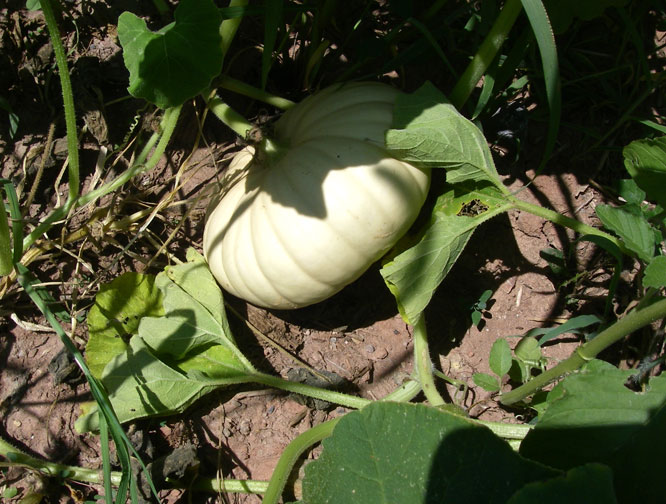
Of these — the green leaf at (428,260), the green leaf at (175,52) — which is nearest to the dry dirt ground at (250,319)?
the green leaf at (428,260)

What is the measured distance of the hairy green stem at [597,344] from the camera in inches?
52.3

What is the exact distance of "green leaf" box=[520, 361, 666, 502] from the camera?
123 centimetres

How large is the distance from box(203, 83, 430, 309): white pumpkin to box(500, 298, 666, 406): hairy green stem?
21.6 inches

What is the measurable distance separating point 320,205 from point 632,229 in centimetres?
77

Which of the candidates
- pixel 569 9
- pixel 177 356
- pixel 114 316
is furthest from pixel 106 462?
pixel 569 9

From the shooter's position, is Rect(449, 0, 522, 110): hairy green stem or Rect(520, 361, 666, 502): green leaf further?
Rect(449, 0, 522, 110): hairy green stem

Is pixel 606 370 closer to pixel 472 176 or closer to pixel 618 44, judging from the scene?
pixel 472 176

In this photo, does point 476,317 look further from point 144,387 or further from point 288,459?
point 144,387

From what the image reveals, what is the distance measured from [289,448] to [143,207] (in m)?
0.96

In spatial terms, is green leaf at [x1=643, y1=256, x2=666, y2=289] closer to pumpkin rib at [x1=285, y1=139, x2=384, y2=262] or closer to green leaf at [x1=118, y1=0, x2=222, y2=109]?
pumpkin rib at [x1=285, y1=139, x2=384, y2=262]

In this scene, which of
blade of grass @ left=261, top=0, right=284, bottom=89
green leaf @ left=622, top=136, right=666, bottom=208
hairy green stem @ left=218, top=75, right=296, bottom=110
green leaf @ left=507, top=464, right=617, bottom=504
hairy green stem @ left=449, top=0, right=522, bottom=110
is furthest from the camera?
hairy green stem @ left=218, top=75, right=296, bottom=110

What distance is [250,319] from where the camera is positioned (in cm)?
202

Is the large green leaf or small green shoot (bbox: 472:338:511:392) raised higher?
the large green leaf

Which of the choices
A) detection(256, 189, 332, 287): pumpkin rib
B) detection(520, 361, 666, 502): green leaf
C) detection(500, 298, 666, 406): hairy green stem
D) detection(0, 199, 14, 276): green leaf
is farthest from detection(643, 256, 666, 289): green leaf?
detection(0, 199, 14, 276): green leaf
